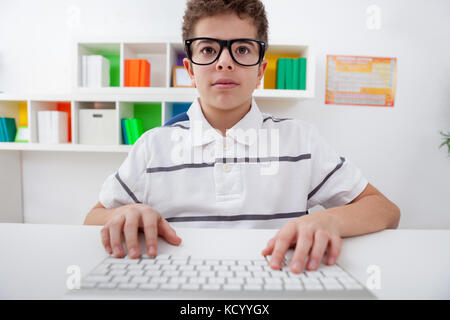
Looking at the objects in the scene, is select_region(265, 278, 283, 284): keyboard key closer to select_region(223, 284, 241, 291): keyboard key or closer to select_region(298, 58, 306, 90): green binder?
select_region(223, 284, 241, 291): keyboard key

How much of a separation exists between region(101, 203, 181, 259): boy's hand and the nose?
1.51 feet

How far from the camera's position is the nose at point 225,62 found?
0.76 m

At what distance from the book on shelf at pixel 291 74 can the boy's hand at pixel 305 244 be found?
1354 millimetres

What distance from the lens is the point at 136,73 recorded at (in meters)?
1.69

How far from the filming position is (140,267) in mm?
391

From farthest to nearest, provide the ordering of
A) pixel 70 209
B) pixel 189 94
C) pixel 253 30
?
pixel 70 209 → pixel 189 94 → pixel 253 30

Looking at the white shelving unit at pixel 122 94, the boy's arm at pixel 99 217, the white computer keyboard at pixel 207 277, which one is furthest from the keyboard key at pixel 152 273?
the white shelving unit at pixel 122 94

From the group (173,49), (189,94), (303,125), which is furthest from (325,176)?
(173,49)

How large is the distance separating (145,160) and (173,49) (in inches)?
43.7

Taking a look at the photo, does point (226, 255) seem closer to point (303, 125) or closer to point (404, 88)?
point (303, 125)

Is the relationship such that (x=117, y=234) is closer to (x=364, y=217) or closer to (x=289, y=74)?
(x=364, y=217)

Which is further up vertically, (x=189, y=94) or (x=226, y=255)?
(x=189, y=94)

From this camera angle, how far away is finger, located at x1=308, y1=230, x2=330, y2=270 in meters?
→ 0.40

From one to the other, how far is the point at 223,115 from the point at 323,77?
131 centimetres
